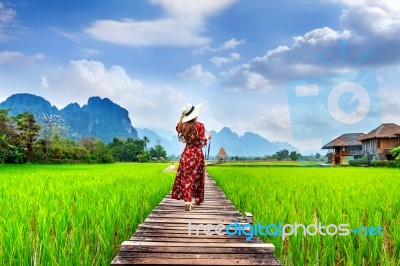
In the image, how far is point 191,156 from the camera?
208 inches

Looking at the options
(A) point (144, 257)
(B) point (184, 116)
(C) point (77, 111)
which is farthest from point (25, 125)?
(C) point (77, 111)

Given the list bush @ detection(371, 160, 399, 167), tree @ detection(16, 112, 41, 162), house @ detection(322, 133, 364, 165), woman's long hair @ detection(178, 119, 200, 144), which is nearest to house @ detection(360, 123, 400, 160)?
house @ detection(322, 133, 364, 165)

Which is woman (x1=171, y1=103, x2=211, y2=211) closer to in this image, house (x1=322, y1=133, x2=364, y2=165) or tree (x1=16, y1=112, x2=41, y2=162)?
tree (x1=16, y1=112, x2=41, y2=162)

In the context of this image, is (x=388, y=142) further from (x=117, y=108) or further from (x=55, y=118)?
(x=117, y=108)

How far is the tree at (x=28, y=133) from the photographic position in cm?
2975

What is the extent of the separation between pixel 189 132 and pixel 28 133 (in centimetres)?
2865

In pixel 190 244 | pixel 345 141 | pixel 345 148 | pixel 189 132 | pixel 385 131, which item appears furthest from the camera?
pixel 345 141

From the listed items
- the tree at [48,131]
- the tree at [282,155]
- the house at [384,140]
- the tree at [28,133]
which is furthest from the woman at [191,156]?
the tree at [282,155]

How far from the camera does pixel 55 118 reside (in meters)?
39.2

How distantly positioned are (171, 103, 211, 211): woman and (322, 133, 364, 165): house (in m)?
36.9

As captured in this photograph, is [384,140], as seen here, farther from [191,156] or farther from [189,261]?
[189,261]

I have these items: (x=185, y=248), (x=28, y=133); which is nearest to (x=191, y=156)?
(x=185, y=248)

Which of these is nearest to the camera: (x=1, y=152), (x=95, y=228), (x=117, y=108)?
(x=95, y=228)

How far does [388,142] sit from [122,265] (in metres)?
34.8
